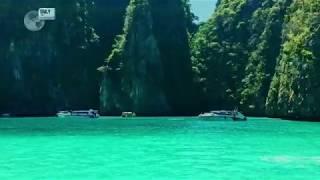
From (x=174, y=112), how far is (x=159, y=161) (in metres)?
70.4

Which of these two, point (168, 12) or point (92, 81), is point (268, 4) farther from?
point (92, 81)

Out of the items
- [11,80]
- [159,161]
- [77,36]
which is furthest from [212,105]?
[159,161]

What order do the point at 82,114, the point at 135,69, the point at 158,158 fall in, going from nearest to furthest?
the point at 158,158 → the point at 82,114 → the point at 135,69

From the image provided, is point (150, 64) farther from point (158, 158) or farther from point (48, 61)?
point (158, 158)

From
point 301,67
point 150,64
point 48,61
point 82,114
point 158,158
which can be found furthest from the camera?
point 48,61

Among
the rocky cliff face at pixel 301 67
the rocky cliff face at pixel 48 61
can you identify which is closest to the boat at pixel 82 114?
the rocky cliff face at pixel 48 61

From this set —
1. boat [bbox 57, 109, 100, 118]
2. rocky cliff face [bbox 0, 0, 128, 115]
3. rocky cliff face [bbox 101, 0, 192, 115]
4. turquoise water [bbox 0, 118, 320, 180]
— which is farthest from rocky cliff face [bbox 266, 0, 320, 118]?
rocky cliff face [bbox 0, 0, 128, 115]

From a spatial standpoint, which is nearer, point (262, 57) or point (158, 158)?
point (158, 158)

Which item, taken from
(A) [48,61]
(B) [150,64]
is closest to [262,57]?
(B) [150,64]

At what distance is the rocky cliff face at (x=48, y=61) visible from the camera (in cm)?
9425

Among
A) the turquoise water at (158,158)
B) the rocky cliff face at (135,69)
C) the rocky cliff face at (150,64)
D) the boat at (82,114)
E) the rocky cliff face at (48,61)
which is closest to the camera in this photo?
the turquoise water at (158,158)

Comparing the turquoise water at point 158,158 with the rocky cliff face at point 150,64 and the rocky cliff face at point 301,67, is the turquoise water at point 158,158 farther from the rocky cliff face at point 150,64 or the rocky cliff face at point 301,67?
the rocky cliff face at point 150,64

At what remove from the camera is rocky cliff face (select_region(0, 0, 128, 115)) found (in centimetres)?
9425

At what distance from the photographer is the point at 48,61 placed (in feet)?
317
